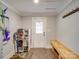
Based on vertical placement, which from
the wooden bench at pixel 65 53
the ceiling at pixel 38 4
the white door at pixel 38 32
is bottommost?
the wooden bench at pixel 65 53

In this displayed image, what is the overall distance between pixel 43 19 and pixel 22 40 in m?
2.49

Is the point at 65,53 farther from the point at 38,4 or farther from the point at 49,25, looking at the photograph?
the point at 49,25

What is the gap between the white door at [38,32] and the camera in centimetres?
905

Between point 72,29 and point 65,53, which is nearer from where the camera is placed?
point 65,53

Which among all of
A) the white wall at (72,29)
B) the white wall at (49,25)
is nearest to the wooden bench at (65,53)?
the white wall at (72,29)

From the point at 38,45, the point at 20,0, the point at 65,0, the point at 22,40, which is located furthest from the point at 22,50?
the point at 65,0

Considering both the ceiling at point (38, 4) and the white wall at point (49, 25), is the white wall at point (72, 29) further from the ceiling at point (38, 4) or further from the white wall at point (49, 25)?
the white wall at point (49, 25)

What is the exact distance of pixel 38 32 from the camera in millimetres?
9109

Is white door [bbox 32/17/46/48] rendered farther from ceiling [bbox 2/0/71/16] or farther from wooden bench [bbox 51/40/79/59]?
wooden bench [bbox 51/40/79/59]

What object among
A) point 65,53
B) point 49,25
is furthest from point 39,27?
point 65,53

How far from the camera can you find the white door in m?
9.05

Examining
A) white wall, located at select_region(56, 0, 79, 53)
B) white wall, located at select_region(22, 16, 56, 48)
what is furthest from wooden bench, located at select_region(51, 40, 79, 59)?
white wall, located at select_region(22, 16, 56, 48)

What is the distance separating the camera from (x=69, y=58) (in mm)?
3299

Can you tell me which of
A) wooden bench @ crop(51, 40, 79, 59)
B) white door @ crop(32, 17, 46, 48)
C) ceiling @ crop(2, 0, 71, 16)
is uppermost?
ceiling @ crop(2, 0, 71, 16)
